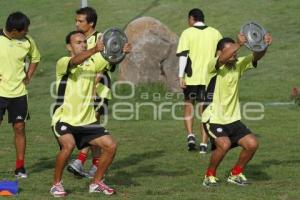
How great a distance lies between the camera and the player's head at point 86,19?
1036cm

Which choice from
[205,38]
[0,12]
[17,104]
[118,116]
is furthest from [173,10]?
[17,104]

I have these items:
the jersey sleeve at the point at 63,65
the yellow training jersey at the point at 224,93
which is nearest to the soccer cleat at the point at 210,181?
the yellow training jersey at the point at 224,93

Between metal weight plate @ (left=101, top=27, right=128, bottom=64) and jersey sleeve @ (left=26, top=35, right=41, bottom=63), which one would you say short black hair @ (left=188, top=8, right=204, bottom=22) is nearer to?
jersey sleeve @ (left=26, top=35, right=41, bottom=63)

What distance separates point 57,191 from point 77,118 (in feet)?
2.71

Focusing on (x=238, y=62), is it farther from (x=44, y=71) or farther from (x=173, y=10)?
(x=173, y=10)

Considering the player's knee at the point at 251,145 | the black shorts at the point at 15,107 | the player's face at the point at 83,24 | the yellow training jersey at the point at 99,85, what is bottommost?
the player's knee at the point at 251,145

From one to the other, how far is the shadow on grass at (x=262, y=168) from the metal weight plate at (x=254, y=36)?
5.84ft

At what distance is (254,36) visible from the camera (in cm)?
965

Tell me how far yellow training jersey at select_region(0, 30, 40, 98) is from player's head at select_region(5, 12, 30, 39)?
0.11 meters

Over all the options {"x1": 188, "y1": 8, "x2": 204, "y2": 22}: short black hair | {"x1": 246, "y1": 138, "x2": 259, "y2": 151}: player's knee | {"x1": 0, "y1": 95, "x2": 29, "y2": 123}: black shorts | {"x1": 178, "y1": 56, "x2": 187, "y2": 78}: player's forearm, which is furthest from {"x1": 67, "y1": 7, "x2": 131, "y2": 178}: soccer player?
{"x1": 188, "y1": 8, "x2": 204, "y2": 22}: short black hair

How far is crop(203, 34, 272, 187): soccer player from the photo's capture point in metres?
9.95

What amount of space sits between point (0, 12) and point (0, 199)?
2602 cm

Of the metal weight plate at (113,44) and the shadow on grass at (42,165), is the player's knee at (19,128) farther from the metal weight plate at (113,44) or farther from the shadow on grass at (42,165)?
the metal weight plate at (113,44)

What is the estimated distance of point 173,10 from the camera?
31297 millimetres
